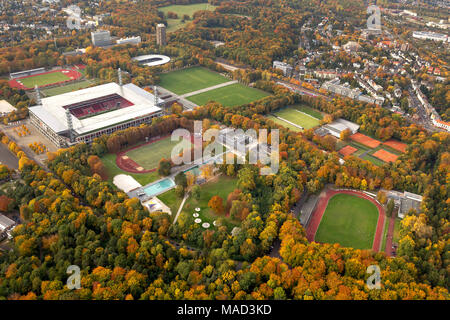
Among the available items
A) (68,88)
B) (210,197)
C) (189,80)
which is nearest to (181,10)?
(189,80)

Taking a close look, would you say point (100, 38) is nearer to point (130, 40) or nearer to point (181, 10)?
point (130, 40)

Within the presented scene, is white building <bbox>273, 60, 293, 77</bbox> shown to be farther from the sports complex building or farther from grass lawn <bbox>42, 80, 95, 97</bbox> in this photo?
grass lawn <bbox>42, 80, 95, 97</bbox>

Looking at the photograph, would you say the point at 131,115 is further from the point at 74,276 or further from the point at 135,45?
the point at 135,45

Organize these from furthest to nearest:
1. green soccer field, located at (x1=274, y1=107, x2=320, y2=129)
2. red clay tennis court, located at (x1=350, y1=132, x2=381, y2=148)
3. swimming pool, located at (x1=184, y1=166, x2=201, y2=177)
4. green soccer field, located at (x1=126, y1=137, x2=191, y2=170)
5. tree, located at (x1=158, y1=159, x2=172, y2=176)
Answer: green soccer field, located at (x1=274, y1=107, x2=320, y2=129) → red clay tennis court, located at (x1=350, y1=132, x2=381, y2=148) → green soccer field, located at (x1=126, y1=137, x2=191, y2=170) → swimming pool, located at (x1=184, y1=166, x2=201, y2=177) → tree, located at (x1=158, y1=159, x2=172, y2=176)

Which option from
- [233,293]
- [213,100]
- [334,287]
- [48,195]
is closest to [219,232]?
[233,293]

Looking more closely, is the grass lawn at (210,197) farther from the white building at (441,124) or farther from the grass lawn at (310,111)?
the white building at (441,124)

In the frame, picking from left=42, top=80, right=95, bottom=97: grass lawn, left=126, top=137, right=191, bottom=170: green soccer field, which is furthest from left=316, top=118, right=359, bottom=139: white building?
left=42, top=80, right=95, bottom=97: grass lawn
